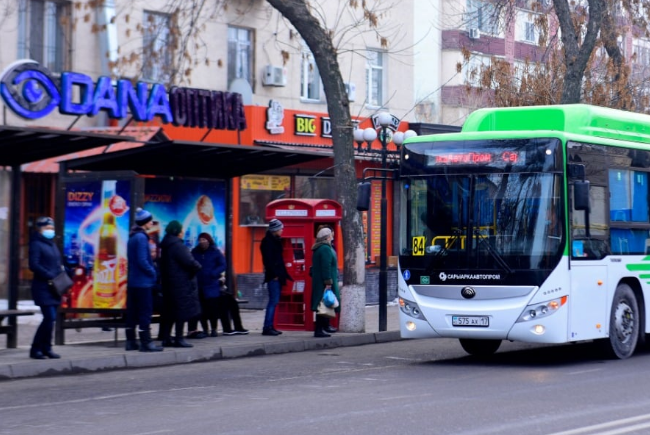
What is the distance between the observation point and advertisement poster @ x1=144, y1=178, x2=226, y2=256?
1884cm

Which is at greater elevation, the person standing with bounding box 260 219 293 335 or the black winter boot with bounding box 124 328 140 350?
the person standing with bounding box 260 219 293 335

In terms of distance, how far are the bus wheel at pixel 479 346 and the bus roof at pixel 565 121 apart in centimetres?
284

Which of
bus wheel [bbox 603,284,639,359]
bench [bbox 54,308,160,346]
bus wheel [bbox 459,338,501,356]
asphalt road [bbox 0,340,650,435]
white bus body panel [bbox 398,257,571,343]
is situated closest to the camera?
asphalt road [bbox 0,340,650,435]

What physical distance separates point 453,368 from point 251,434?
228 inches

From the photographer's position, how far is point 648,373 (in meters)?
14.0

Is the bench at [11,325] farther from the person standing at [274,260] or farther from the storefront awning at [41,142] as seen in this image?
the person standing at [274,260]

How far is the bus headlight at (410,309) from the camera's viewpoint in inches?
601

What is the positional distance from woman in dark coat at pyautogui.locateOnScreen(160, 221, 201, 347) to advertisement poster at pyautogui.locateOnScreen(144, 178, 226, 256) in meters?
2.32

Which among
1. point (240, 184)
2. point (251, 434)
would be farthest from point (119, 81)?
point (251, 434)

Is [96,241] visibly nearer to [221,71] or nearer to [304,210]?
[304,210]

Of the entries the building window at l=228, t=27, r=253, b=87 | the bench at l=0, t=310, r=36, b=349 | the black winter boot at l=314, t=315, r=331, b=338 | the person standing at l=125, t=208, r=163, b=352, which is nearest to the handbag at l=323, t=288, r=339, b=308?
the black winter boot at l=314, t=315, r=331, b=338

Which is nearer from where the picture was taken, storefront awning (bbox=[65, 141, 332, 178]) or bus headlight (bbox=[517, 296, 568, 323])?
bus headlight (bbox=[517, 296, 568, 323])

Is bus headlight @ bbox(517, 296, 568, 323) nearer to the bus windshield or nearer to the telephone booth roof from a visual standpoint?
the bus windshield

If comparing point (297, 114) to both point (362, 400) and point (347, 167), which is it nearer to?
point (347, 167)
